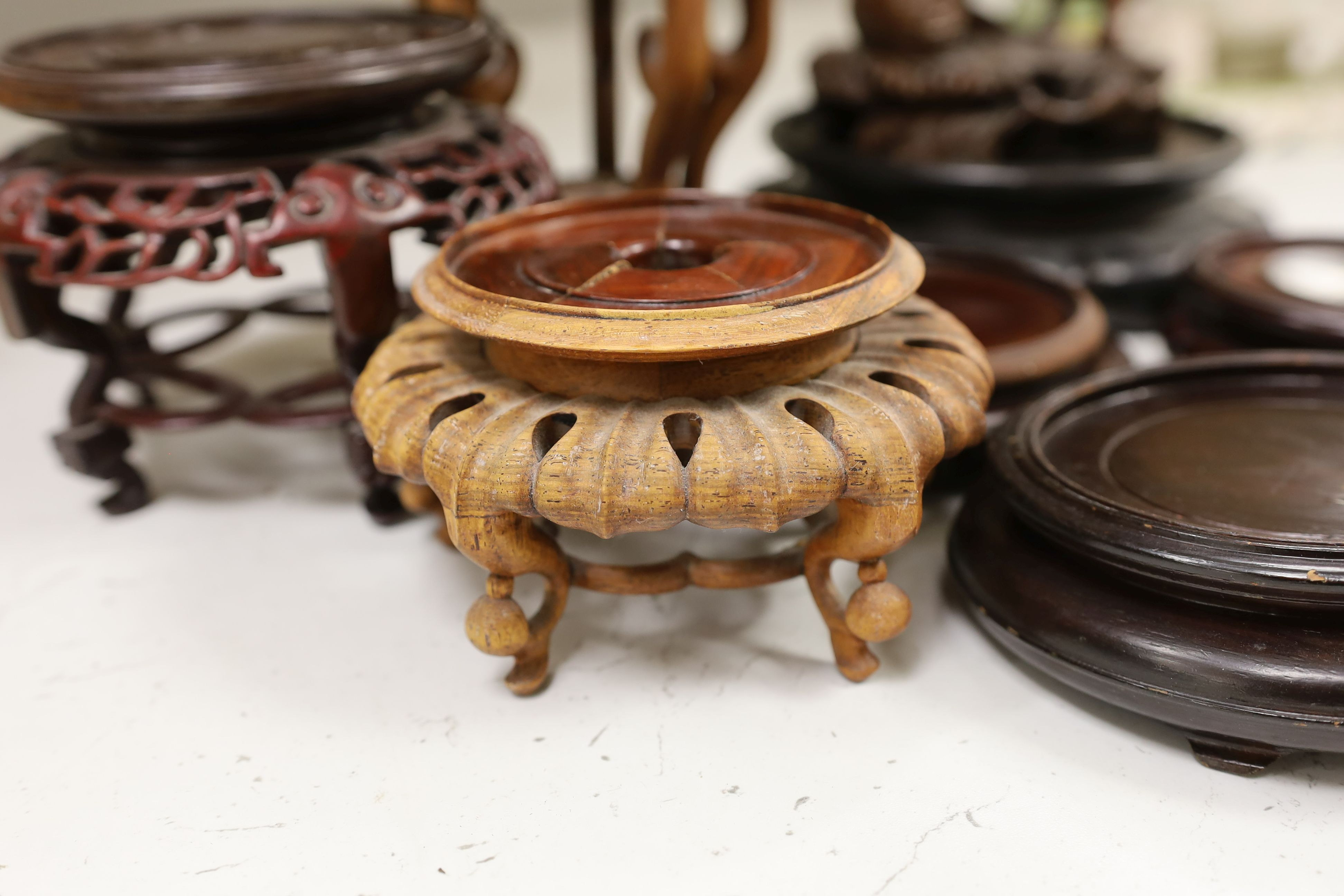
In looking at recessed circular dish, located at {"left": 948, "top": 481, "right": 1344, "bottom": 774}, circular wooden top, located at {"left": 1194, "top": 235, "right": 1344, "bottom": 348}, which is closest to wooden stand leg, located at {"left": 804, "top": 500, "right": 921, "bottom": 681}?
recessed circular dish, located at {"left": 948, "top": 481, "right": 1344, "bottom": 774}

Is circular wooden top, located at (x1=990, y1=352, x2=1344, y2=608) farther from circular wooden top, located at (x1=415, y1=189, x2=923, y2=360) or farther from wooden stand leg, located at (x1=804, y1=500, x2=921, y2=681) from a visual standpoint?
circular wooden top, located at (x1=415, y1=189, x2=923, y2=360)

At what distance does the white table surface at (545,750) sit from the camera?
1.13 metres

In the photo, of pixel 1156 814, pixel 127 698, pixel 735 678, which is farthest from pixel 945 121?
pixel 127 698

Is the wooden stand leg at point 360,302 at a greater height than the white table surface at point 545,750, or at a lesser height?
greater

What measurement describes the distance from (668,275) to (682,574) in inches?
14.6

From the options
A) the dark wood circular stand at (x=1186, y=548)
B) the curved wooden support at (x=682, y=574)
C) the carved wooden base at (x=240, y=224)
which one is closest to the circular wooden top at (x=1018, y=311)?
the dark wood circular stand at (x=1186, y=548)

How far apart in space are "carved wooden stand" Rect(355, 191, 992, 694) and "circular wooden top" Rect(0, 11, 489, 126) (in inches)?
11.1

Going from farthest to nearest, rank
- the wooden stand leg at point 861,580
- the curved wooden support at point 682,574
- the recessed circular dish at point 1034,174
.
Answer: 1. the recessed circular dish at point 1034,174
2. the curved wooden support at point 682,574
3. the wooden stand leg at point 861,580

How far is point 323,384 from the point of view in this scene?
6.11ft

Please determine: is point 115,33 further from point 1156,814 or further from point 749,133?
point 749,133

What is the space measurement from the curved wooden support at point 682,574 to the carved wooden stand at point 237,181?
0.50 m

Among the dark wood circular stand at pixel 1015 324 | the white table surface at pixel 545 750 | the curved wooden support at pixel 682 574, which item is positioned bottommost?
the white table surface at pixel 545 750

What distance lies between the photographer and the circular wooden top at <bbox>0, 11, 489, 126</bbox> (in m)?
1.45

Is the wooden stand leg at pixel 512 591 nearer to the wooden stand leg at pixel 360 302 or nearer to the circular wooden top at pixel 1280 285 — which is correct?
the wooden stand leg at pixel 360 302
